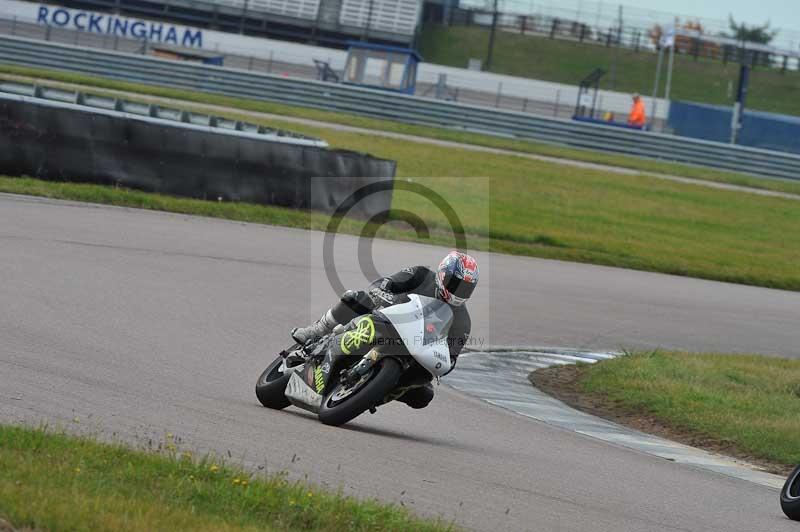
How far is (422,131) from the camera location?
39.4 metres

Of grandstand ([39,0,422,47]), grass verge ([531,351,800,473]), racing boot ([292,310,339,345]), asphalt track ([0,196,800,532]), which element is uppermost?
grandstand ([39,0,422,47])

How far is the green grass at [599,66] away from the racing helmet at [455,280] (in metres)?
62.2

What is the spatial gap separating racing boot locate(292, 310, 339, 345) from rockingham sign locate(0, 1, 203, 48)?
4823 centimetres

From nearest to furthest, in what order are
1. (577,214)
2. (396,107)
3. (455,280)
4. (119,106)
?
(455,280)
(119,106)
(577,214)
(396,107)

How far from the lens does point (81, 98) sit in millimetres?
21359

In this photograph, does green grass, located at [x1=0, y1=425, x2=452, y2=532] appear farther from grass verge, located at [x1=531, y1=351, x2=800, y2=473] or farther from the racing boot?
grass verge, located at [x1=531, y1=351, x2=800, y2=473]

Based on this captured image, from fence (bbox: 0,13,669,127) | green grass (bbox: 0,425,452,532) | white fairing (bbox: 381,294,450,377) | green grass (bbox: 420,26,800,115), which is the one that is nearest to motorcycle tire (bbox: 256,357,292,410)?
white fairing (bbox: 381,294,450,377)

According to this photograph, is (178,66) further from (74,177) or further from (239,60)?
(74,177)

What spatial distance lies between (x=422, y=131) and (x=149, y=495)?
34.9 meters

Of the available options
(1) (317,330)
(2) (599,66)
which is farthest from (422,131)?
(2) (599,66)

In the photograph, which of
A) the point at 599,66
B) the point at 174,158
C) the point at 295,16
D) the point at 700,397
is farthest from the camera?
the point at 599,66

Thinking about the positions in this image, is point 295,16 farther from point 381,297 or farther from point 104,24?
point 381,297

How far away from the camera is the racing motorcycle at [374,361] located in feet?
24.7

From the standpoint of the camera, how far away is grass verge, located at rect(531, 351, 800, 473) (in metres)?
10.2
